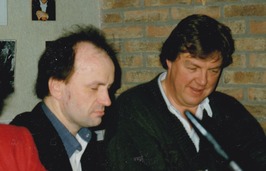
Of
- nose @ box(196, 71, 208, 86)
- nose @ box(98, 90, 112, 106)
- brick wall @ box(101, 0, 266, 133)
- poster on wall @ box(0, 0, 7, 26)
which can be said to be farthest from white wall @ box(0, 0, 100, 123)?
nose @ box(196, 71, 208, 86)

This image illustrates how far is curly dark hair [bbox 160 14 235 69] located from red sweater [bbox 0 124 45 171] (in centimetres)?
93

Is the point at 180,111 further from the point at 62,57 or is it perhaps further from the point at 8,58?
the point at 8,58

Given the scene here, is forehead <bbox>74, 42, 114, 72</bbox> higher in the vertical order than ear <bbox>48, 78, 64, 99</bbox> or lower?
higher

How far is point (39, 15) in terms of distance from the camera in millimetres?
1915

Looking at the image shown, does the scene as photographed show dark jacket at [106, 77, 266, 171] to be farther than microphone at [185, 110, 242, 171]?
Yes

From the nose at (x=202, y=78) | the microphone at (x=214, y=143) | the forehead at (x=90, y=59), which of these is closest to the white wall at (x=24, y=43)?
the forehead at (x=90, y=59)

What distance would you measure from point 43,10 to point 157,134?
3.26ft

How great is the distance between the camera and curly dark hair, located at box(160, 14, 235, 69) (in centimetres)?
165

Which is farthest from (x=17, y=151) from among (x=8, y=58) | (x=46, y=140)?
(x=8, y=58)

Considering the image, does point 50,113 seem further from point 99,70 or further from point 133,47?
point 133,47

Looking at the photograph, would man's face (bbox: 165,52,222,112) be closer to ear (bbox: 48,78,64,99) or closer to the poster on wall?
ear (bbox: 48,78,64,99)

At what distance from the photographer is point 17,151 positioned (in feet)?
3.31

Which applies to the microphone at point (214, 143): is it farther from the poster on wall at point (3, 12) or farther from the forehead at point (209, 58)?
the poster on wall at point (3, 12)

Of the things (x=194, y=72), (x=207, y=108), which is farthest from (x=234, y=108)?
(x=194, y=72)
